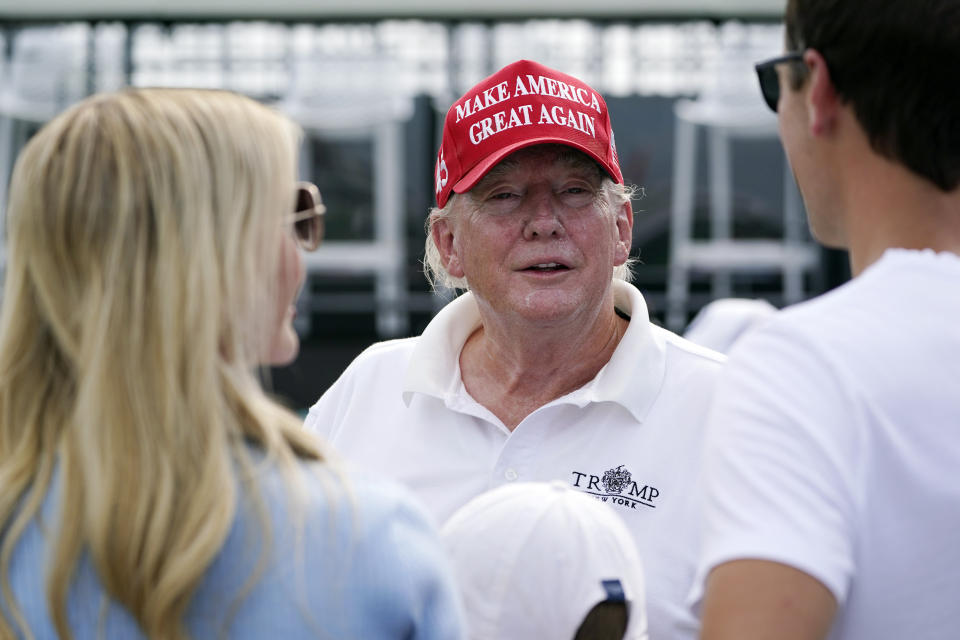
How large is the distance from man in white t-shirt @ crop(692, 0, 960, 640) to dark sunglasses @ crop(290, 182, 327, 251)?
0.46 meters

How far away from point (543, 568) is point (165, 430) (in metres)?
0.36

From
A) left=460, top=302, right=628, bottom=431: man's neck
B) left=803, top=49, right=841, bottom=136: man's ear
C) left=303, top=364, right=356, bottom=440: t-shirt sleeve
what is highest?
left=803, top=49, right=841, bottom=136: man's ear

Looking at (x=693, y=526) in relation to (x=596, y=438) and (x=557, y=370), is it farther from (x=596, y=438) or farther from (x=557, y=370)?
(x=557, y=370)

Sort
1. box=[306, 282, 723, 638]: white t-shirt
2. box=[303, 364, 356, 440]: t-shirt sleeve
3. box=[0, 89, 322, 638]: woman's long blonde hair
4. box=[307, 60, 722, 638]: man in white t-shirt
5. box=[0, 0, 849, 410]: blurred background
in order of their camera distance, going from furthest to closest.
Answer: box=[0, 0, 849, 410]: blurred background < box=[303, 364, 356, 440]: t-shirt sleeve < box=[307, 60, 722, 638]: man in white t-shirt < box=[306, 282, 723, 638]: white t-shirt < box=[0, 89, 322, 638]: woman's long blonde hair

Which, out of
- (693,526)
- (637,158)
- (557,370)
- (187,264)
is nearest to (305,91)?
(637,158)

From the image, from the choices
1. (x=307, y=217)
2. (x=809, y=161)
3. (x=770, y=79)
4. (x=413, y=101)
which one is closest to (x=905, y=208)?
(x=809, y=161)

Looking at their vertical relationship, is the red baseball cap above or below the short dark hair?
below

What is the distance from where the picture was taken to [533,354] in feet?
6.40

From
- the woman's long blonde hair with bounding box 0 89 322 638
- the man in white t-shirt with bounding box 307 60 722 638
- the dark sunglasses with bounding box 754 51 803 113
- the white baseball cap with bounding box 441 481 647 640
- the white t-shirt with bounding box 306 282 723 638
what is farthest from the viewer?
the man in white t-shirt with bounding box 307 60 722 638

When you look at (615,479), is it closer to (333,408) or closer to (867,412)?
(333,408)

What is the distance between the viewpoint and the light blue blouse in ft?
3.07

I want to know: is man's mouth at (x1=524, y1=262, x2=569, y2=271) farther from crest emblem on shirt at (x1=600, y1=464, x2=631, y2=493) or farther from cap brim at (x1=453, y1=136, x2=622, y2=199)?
crest emblem on shirt at (x1=600, y1=464, x2=631, y2=493)

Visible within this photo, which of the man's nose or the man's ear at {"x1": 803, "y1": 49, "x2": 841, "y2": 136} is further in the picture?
the man's nose

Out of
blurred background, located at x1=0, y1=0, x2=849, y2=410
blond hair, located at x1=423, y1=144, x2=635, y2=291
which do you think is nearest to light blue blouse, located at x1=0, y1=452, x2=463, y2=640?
blond hair, located at x1=423, y1=144, x2=635, y2=291
